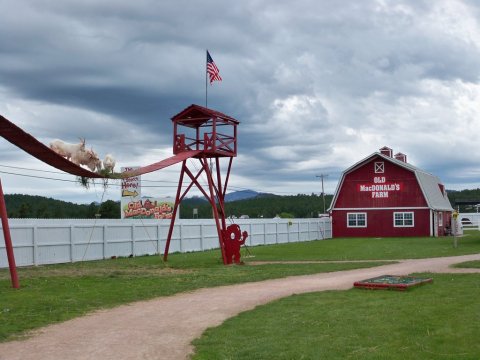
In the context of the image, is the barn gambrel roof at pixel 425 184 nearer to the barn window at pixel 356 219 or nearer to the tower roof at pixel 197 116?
the barn window at pixel 356 219

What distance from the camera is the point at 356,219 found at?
159ft

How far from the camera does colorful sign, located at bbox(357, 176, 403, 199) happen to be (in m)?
47.0

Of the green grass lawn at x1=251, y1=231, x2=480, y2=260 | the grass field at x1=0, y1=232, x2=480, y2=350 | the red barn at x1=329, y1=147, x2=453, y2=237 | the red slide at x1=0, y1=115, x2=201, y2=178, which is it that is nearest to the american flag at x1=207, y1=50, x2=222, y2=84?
the grass field at x1=0, y1=232, x2=480, y2=350

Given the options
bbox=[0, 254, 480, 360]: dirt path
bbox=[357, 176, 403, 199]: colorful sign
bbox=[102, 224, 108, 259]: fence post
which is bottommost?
bbox=[0, 254, 480, 360]: dirt path

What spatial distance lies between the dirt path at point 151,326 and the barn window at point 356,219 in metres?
33.9

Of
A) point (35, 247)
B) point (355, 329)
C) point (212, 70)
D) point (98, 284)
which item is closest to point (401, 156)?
point (212, 70)

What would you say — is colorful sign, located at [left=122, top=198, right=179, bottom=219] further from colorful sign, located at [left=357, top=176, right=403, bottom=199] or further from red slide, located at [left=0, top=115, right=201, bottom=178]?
red slide, located at [left=0, top=115, right=201, bottom=178]

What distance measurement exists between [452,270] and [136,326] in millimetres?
11020

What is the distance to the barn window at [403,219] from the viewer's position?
46.4m

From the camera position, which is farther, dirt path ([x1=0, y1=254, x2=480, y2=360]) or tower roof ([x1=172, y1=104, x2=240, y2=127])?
tower roof ([x1=172, y1=104, x2=240, y2=127])

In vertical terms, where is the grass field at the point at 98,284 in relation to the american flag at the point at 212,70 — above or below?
below

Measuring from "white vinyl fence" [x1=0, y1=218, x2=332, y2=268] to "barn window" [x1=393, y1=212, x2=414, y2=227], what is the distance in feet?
43.9

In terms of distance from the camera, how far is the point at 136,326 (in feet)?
30.8

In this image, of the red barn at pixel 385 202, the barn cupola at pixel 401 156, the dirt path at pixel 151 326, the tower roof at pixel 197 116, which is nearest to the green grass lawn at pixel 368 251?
the tower roof at pixel 197 116
